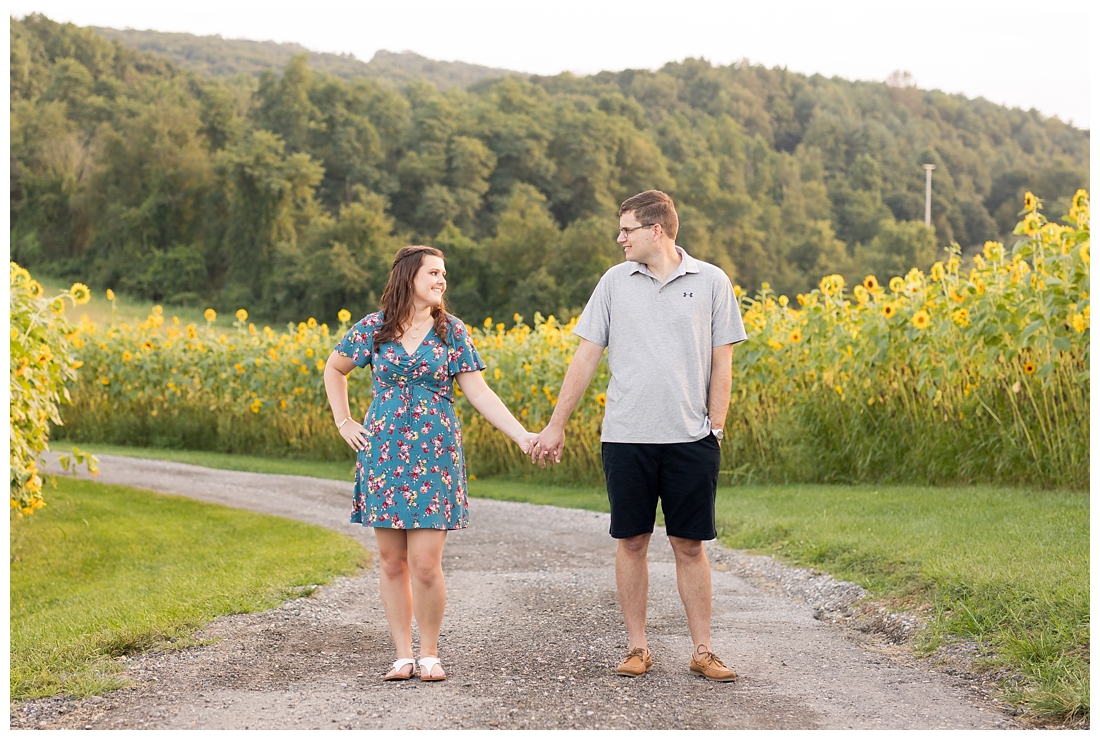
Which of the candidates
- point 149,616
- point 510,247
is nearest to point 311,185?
point 510,247

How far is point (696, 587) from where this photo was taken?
4414 mm

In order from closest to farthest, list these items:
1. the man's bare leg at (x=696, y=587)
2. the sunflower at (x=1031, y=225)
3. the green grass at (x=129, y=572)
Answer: the man's bare leg at (x=696, y=587)
the green grass at (x=129, y=572)
the sunflower at (x=1031, y=225)

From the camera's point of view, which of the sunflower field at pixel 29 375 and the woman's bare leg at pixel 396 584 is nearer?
the woman's bare leg at pixel 396 584

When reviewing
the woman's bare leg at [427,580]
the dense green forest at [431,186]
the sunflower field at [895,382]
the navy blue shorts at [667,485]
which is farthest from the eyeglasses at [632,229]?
the dense green forest at [431,186]

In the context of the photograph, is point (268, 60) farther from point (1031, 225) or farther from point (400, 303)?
point (400, 303)

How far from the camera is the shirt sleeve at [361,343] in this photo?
4.47 meters

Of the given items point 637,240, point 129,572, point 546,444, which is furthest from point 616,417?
point 129,572

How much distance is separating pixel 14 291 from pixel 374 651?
4.27 meters

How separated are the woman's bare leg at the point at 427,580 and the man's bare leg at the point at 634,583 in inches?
28.7

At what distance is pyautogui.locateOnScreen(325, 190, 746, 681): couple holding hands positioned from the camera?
4.32 m

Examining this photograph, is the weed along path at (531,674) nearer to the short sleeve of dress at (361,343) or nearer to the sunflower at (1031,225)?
the short sleeve of dress at (361,343)

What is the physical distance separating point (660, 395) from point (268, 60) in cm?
9009

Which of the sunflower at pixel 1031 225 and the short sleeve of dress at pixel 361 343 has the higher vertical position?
the sunflower at pixel 1031 225

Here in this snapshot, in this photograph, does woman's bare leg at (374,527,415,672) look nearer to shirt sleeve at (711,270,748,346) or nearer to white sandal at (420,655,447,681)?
white sandal at (420,655,447,681)
